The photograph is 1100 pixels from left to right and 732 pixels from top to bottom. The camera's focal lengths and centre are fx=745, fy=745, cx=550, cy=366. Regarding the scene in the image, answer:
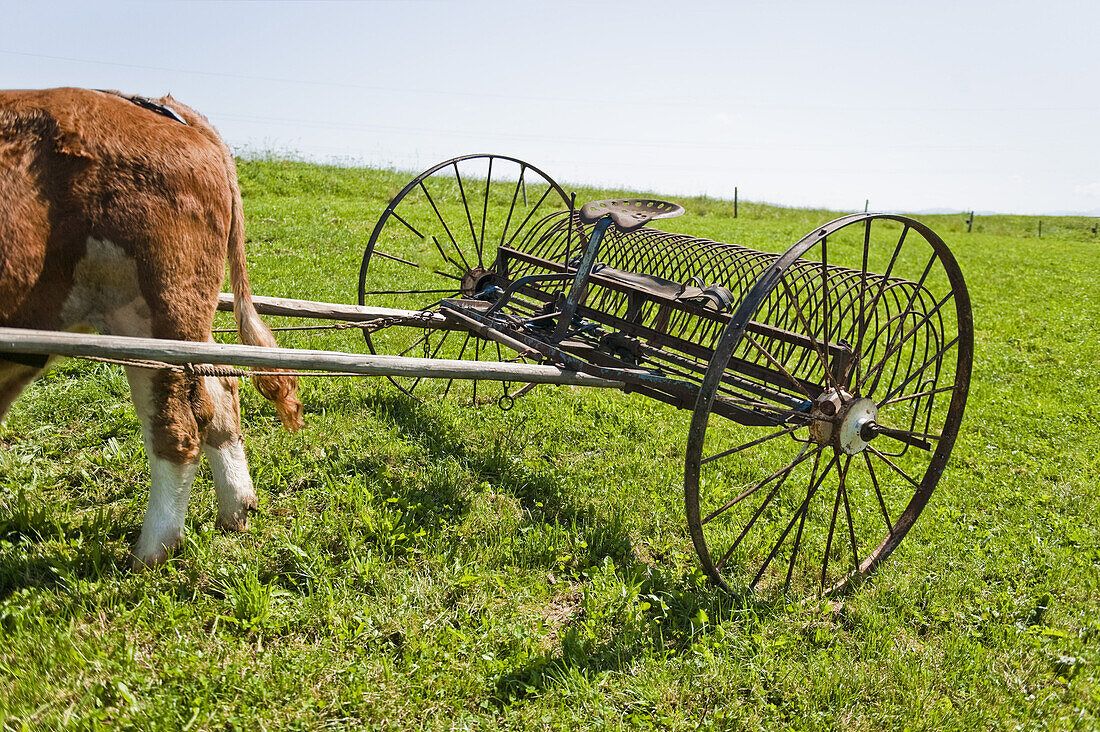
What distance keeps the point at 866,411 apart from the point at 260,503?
331 cm

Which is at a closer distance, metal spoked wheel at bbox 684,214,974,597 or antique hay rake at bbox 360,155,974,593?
metal spoked wheel at bbox 684,214,974,597

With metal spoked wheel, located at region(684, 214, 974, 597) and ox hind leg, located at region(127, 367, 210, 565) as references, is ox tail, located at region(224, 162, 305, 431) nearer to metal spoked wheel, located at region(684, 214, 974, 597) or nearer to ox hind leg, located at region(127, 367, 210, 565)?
ox hind leg, located at region(127, 367, 210, 565)

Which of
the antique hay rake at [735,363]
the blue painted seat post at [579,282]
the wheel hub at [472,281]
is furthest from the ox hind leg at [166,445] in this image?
the wheel hub at [472,281]

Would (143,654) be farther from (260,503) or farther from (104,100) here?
(104,100)

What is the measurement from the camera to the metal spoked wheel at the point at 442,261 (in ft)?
17.8

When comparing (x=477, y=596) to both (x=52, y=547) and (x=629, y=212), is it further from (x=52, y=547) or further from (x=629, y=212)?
(x=629, y=212)

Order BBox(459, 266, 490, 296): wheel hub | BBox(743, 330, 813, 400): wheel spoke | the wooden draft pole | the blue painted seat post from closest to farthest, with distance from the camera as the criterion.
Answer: the wooden draft pole
BBox(743, 330, 813, 400): wheel spoke
the blue painted seat post
BBox(459, 266, 490, 296): wheel hub

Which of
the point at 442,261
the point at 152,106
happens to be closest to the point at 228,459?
the point at 152,106

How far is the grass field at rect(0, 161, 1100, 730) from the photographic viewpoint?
2.94m

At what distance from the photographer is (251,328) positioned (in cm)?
381

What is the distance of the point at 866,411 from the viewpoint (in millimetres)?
3967

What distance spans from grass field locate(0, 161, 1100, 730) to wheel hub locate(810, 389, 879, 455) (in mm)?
845

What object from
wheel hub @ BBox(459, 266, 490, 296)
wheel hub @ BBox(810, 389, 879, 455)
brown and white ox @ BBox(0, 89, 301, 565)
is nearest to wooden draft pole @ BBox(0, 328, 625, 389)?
brown and white ox @ BBox(0, 89, 301, 565)

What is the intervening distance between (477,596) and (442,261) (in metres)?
8.50
